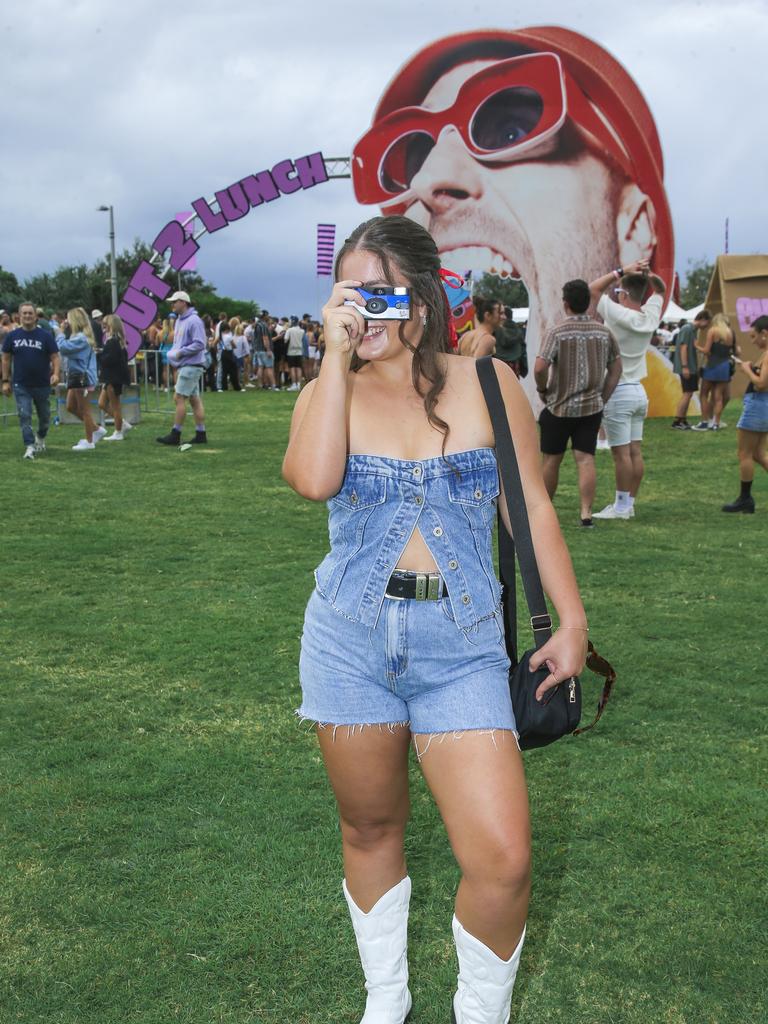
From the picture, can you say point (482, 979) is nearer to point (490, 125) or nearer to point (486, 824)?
point (486, 824)

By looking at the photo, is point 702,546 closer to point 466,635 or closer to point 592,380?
point 592,380

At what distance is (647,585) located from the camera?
23.3ft

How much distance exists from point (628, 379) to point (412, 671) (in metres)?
7.75

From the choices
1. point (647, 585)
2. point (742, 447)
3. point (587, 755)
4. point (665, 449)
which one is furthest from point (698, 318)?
point (587, 755)

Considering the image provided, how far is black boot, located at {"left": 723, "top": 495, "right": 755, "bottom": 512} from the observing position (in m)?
9.97

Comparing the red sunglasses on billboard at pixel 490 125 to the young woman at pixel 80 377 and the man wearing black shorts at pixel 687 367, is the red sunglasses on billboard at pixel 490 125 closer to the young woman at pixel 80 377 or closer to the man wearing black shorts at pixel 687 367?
the man wearing black shorts at pixel 687 367

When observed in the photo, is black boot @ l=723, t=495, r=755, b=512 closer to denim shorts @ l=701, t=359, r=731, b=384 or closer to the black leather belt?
denim shorts @ l=701, t=359, r=731, b=384

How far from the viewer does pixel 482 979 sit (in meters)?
2.20

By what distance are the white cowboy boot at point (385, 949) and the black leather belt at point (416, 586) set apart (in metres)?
0.74

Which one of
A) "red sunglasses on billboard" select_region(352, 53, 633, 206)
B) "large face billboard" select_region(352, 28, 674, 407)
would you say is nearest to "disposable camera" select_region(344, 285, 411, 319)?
"large face billboard" select_region(352, 28, 674, 407)

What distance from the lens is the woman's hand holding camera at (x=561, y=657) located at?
2.25 meters

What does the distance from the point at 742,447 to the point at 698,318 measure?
31.0ft

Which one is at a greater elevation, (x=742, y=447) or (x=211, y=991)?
(x=742, y=447)

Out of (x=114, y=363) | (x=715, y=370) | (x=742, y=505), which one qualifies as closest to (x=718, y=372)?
(x=715, y=370)
